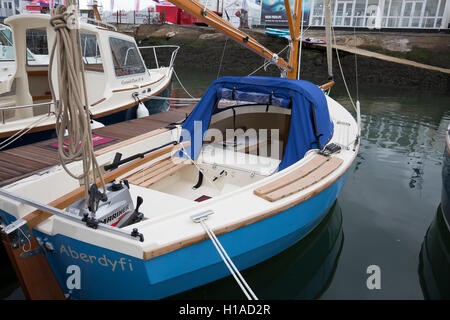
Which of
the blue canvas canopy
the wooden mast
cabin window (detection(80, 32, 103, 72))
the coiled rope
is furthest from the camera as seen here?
cabin window (detection(80, 32, 103, 72))

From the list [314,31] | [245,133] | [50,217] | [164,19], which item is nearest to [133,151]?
[50,217]

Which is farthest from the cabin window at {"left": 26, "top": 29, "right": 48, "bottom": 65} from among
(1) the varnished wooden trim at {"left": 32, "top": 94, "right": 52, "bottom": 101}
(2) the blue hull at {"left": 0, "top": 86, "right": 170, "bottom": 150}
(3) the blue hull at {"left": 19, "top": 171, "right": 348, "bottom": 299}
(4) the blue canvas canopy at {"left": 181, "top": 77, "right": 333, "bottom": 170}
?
(3) the blue hull at {"left": 19, "top": 171, "right": 348, "bottom": 299}

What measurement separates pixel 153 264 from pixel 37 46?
6.86 m

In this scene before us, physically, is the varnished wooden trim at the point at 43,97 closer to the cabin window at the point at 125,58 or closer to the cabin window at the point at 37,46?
the cabin window at the point at 37,46

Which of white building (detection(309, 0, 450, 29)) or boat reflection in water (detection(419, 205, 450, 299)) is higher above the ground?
white building (detection(309, 0, 450, 29))

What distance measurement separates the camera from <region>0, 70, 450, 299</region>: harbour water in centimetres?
330

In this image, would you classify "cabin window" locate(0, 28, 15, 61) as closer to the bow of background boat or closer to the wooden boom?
the bow of background boat

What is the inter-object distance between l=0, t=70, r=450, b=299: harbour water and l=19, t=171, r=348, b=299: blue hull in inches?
19.2

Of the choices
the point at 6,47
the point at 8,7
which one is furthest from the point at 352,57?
the point at 8,7

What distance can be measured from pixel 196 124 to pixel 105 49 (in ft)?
11.7

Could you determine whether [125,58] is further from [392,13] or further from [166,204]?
[392,13]

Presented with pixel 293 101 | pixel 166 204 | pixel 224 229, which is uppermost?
pixel 293 101

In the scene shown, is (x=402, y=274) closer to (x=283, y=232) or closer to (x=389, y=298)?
(x=389, y=298)

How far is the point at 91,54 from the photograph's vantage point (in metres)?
7.30
